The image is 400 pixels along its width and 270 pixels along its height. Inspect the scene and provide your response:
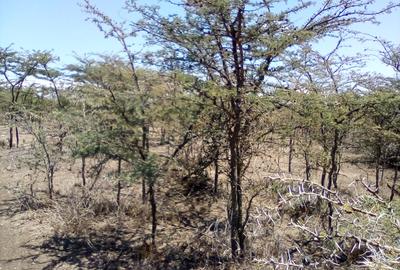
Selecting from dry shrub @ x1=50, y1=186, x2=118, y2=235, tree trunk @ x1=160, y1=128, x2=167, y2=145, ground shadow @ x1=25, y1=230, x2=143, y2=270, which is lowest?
ground shadow @ x1=25, y1=230, x2=143, y2=270

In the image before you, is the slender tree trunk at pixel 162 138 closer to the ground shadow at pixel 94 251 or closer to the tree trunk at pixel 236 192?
the tree trunk at pixel 236 192

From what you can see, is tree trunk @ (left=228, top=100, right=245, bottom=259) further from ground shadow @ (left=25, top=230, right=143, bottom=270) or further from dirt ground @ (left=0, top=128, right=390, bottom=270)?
ground shadow @ (left=25, top=230, right=143, bottom=270)

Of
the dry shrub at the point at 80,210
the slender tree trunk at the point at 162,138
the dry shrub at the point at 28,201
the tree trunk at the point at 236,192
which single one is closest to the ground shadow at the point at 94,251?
the dry shrub at the point at 80,210

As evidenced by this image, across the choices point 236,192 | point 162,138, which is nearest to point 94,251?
point 162,138

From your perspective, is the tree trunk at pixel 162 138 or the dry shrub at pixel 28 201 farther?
the dry shrub at pixel 28 201

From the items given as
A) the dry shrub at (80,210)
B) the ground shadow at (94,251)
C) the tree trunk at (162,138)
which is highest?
the tree trunk at (162,138)

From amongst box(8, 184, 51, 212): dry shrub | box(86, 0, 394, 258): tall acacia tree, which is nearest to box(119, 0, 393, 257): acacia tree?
box(86, 0, 394, 258): tall acacia tree

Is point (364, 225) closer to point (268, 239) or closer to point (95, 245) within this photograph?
point (268, 239)

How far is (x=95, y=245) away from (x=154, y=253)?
52.7 inches

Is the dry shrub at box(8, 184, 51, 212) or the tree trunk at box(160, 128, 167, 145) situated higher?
the tree trunk at box(160, 128, 167, 145)

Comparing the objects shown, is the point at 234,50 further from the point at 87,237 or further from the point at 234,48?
the point at 87,237

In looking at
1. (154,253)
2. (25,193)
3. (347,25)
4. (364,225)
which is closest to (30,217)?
(25,193)

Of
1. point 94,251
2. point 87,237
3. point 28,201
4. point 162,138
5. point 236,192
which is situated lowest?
point 94,251

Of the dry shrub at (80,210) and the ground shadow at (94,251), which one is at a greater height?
Answer: the dry shrub at (80,210)
